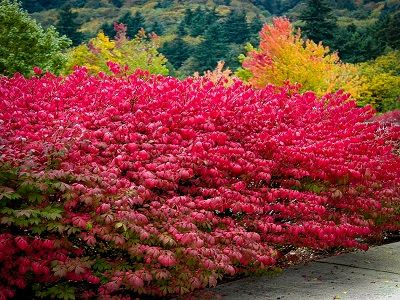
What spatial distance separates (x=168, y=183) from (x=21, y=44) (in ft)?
55.9

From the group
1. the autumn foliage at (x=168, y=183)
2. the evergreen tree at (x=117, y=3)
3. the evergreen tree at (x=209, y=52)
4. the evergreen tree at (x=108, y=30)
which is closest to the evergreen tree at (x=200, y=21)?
the evergreen tree at (x=209, y=52)

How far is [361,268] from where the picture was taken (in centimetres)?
624

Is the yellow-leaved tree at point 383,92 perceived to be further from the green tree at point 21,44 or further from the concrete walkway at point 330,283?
the concrete walkway at point 330,283

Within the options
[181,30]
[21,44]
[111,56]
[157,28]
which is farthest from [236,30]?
[21,44]

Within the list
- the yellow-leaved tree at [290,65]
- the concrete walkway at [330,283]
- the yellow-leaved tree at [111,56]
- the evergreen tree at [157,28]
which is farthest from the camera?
the evergreen tree at [157,28]

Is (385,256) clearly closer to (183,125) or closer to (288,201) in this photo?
(288,201)

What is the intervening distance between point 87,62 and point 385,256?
20.5 metres

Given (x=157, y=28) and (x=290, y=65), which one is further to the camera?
(x=157, y=28)

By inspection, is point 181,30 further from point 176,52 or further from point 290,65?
point 290,65

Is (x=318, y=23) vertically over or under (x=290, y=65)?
over

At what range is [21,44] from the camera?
20.0 m

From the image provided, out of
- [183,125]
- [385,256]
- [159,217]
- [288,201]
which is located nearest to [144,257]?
[159,217]

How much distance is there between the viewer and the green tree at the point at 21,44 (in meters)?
19.6

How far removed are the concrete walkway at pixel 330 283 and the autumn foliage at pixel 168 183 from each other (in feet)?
0.80
